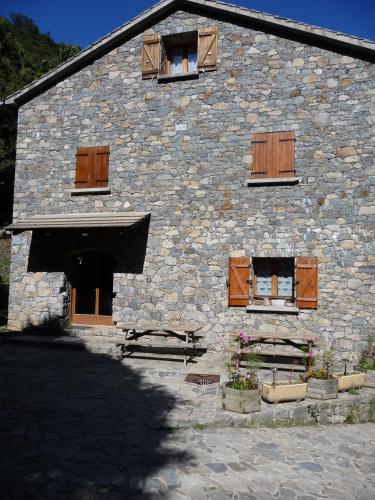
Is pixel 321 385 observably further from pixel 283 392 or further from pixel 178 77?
pixel 178 77

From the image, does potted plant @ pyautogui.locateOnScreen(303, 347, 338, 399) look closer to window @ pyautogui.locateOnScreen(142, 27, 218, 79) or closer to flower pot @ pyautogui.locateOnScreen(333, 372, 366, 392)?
flower pot @ pyautogui.locateOnScreen(333, 372, 366, 392)

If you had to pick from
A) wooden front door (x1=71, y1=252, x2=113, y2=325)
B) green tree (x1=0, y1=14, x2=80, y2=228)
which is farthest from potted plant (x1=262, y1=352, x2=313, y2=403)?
green tree (x1=0, y1=14, x2=80, y2=228)

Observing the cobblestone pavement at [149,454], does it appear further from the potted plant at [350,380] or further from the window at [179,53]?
the window at [179,53]

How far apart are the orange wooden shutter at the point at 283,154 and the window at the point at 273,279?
192 centimetres

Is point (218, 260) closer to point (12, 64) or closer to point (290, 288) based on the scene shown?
point (290, 288)

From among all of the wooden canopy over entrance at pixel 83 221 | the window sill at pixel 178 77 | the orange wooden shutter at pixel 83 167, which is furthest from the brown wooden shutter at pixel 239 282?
the window sill at pixel 178 77

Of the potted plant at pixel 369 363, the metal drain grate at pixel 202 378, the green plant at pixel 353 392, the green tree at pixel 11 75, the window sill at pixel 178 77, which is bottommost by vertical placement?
the metal drain grate at pixel 202 378

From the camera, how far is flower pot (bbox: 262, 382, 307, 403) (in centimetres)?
570

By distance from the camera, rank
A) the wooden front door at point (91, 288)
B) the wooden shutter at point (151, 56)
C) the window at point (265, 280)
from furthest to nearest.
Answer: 1. the wooden front door at point (91, 288)
2. the wooden shutter at point (151, 56)
3. the window at point (265, 280)

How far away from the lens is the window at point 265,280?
8.59 meters

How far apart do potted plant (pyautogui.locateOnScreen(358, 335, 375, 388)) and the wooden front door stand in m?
5.86

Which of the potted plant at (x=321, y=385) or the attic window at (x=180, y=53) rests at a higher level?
the attic window at (x=180, y=53)

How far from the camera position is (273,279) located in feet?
29.1

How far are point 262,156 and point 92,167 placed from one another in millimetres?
4187
